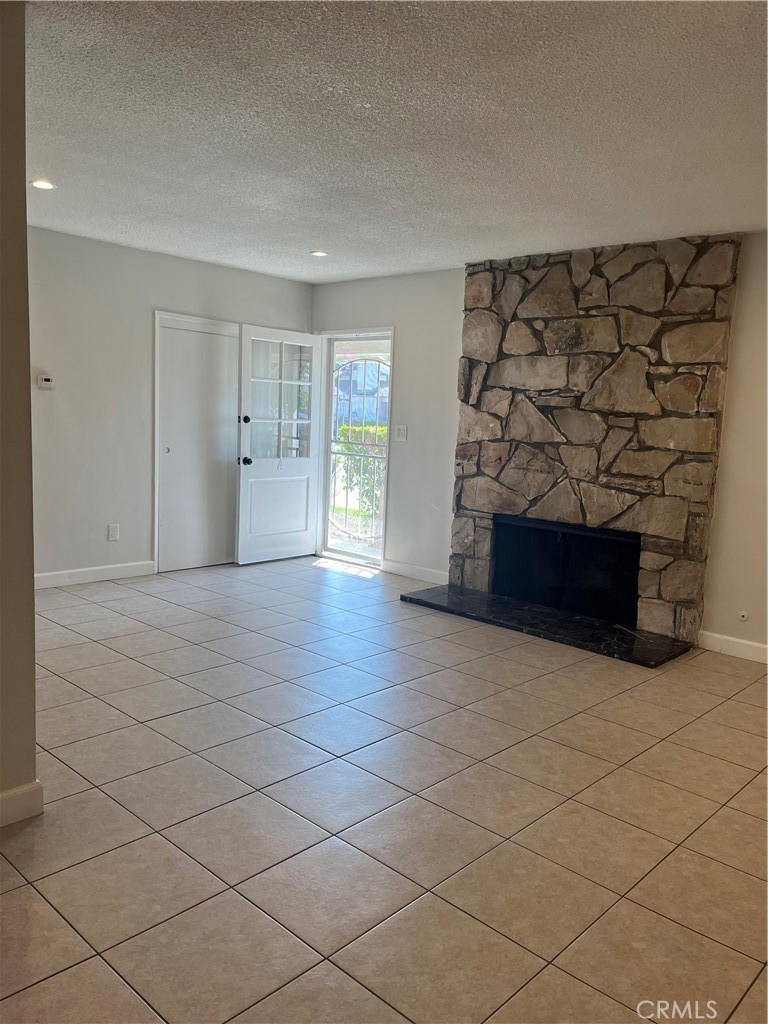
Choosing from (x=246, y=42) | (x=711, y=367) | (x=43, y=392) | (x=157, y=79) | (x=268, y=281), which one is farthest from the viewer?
(x=268, y=281)

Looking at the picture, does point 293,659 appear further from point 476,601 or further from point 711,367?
point 711,367

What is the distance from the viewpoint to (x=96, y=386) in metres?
5.50

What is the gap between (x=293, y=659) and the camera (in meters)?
4.18

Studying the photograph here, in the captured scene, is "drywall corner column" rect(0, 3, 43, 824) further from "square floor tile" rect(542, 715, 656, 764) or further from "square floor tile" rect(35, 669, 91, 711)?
"square floor tile" rect(542, 715, 656, 764)

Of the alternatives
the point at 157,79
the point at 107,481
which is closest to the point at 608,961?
the point at 157,79

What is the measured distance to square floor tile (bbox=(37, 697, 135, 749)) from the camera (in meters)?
3.08

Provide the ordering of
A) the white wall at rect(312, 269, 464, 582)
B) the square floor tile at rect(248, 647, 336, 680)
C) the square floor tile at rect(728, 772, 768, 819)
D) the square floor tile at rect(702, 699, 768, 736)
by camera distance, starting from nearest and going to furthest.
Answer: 1. the square floor tile at rect(728, 772, 768, 819)
2. the square floor tile at rect(702, 699, 768, 736)
3. the square floor tile at rect(248, 647, 336, 680)
4. the white wall at rect(312, 269, 464, 582)

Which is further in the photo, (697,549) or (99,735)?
(697,549)

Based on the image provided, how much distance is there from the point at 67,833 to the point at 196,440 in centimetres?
414

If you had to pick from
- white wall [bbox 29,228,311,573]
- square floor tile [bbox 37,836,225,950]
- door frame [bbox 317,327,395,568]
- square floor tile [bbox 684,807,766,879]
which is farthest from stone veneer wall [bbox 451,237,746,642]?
square floor tile [bbox 37,836,225,950]

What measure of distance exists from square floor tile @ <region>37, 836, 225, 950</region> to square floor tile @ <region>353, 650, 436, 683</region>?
178 cm

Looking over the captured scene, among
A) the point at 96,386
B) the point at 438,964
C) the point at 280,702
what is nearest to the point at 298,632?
the point at 280,702

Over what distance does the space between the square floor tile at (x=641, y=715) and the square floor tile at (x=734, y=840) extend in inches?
27.3

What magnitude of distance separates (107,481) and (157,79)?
11.5 feet
